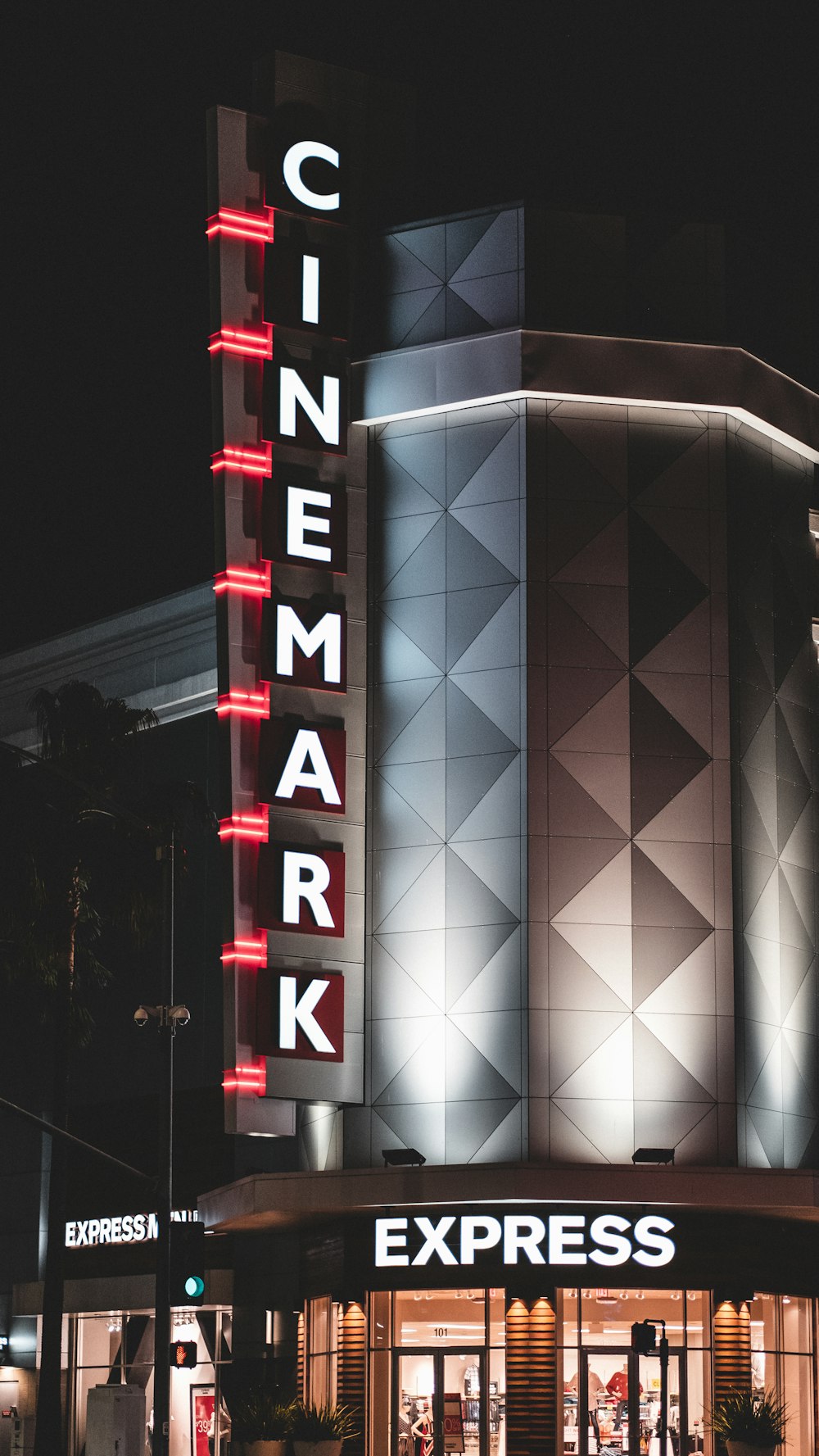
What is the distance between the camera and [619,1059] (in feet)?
117

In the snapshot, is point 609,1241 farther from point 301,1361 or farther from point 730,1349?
point 301,1361

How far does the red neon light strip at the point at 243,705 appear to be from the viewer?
3594 centimetres

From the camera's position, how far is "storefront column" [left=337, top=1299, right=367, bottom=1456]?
35.4m

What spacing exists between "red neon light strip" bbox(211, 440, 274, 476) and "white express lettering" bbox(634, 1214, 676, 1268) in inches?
598

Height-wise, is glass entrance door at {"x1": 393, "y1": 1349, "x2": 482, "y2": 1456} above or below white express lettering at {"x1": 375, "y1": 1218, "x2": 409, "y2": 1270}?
below

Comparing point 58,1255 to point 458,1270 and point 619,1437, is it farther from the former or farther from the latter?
point 619,1437

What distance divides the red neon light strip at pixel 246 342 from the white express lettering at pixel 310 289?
93 cm

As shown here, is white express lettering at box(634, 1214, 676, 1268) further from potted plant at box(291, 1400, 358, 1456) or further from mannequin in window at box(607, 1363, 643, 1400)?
potted plant at box(291, 1400, 358, 1456)

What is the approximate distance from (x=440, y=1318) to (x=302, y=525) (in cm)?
1461

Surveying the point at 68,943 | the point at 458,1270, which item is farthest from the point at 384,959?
the point at 68,943

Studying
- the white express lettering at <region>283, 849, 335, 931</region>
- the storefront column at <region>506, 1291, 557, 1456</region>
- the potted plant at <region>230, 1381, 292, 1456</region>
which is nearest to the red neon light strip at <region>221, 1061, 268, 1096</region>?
the white express lettering at <region>283, 849, 335, 931</region>

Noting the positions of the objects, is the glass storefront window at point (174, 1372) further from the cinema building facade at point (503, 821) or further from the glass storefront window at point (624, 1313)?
the glass storefront window at point (624, 1313)

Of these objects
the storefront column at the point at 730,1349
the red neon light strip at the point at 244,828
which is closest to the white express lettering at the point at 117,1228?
the red neon light strip at the point at 244,828

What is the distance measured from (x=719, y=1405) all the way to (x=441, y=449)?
18198 mm
